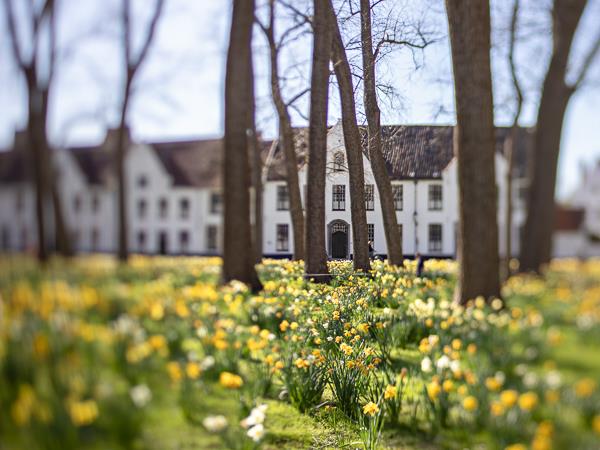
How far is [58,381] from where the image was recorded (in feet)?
4.52

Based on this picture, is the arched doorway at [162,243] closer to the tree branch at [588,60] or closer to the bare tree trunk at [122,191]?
the bare tree trunk at [122,191]

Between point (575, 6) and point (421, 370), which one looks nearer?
point (575, 6)

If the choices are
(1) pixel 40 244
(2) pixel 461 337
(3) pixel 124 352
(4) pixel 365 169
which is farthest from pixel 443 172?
(1) pixel 40 244

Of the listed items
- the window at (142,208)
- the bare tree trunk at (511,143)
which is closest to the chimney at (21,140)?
the window at (142,208)

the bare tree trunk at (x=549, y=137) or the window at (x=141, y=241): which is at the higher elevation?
the bare tree trunk at (x=549, y=137)

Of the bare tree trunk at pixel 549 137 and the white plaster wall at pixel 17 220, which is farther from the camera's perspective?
the bare tree trunk at pixel 549 137

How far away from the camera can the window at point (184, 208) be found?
3.40m

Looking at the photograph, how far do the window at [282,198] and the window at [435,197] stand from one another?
0.86 m

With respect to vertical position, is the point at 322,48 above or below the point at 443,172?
above

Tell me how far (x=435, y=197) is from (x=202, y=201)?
1.47 metres

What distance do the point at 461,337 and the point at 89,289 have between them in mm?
1427

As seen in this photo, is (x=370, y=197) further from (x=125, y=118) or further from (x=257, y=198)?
(x=257, y=198)

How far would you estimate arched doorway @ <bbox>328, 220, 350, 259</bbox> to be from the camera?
2412 millimetres

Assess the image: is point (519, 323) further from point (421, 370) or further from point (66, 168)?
point (66, 168)
